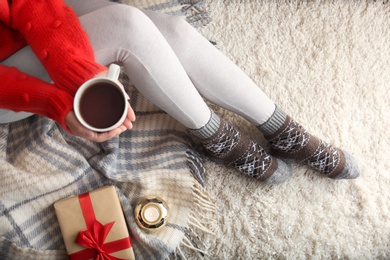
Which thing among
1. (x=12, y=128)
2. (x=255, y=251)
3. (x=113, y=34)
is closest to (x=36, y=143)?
(x=12, y=128)

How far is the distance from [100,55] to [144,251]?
449 mm

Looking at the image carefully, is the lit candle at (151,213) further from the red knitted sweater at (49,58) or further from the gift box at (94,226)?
the red knitted sweater at (49,58)

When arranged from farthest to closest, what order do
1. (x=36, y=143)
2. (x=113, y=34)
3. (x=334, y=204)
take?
(x=334, y=204)
(x=36, y=143)
(x=113, y=34)

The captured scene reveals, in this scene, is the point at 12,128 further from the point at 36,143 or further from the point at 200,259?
the point at 200,259

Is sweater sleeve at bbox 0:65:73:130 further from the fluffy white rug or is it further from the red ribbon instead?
the fluffy white rug

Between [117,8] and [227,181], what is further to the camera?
[227,181]

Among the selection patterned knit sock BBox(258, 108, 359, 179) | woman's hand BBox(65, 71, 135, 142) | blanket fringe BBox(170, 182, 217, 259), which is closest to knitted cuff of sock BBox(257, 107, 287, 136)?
patterned knit sock BBox(258, 108, 359, 179)

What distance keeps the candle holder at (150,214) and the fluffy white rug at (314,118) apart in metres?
0.15

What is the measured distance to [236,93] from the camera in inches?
35.5

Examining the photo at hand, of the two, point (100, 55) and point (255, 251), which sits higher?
point (100, 55)

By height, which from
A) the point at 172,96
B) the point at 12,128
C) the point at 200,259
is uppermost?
the point at 172,96

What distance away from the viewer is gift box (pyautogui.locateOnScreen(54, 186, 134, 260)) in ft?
2.92

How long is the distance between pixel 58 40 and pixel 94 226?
41 cm

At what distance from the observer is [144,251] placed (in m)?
0.93
